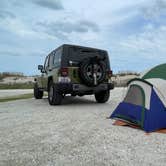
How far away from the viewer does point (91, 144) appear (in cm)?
516

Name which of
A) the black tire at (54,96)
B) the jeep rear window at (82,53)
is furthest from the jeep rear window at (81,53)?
the black tire at (54,96)

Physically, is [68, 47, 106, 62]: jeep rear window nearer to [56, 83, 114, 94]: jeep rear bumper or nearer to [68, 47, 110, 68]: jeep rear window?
[68, 47, 110, 68]: jeep rear window

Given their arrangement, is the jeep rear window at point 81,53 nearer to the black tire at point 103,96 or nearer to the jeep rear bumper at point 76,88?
the jeep rear bumper at point 76,88

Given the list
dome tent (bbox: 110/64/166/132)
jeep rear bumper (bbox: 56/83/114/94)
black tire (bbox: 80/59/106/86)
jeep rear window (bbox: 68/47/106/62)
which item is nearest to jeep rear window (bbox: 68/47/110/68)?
jeep rear window (bbox: 68/47/106/62)

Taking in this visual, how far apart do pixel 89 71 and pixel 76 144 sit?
553cm

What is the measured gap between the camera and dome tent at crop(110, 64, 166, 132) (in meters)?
6.43

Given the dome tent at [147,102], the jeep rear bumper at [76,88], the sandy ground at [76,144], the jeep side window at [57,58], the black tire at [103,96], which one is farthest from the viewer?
the black tire at [103,96]

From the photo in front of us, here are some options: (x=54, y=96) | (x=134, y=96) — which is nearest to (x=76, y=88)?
(x=54, y=96)

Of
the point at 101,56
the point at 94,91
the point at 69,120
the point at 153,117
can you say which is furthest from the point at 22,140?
the point at 101,56

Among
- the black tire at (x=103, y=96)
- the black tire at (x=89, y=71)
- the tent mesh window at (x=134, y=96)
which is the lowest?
the black tire at (x=103, y=96)

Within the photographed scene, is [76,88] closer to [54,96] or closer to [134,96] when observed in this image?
[54,96]

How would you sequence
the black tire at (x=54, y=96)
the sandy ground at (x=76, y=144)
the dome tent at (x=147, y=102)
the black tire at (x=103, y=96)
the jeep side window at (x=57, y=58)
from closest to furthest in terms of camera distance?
the sandy ground at (x=76, y=144) < the dome tent at (x=147, y=102) < the black tire at (x=54, y=96) < the jeep side window at (x=57, y=58) < the black tire at (x=103, y=96)

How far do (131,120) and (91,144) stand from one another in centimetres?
206

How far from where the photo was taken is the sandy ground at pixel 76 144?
430cm
